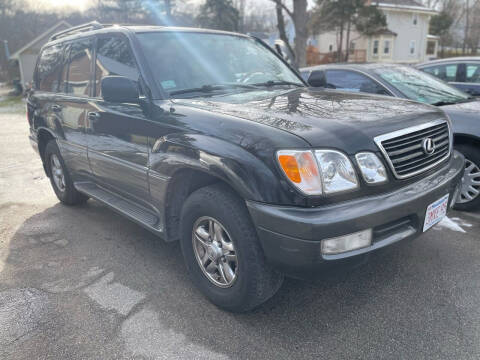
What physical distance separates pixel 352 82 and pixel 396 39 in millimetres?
38505

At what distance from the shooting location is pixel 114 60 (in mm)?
3518

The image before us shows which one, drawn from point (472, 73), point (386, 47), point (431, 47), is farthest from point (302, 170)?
point (431, 47)

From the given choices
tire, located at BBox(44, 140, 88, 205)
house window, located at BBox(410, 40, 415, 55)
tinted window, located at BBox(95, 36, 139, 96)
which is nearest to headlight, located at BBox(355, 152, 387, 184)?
tinted window, located at BBox(95, 36, 139, 96)

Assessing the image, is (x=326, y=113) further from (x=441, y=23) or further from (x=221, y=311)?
(x=441, y=23)

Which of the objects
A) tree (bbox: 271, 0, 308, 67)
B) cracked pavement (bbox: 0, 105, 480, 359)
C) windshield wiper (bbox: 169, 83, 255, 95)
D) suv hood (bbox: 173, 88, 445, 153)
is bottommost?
cracked pavement (bbox: 0, 105, 480, 359)

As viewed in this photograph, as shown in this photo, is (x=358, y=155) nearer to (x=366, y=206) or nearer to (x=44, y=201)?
(x=366, y=206)

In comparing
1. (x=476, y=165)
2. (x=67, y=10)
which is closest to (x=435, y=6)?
(x=67, y=10)

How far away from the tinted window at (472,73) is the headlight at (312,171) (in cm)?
537

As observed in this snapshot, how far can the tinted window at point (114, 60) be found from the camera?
3287 millimetres

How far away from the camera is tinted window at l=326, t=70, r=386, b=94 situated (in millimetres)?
5148

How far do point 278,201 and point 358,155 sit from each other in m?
0.53

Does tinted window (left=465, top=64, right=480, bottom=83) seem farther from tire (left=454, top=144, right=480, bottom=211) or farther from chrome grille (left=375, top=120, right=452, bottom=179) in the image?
chrome grille (left=375, top=120, right=452, bottom=179)

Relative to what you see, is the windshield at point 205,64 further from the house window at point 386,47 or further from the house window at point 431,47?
the house window at point 431,47

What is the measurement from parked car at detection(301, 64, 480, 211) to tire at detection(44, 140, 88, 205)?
2.96 m
